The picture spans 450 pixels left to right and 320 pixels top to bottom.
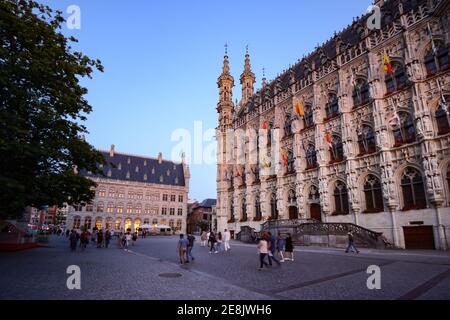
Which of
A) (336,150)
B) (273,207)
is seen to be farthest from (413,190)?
(273,207)

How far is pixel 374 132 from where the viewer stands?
23344mm

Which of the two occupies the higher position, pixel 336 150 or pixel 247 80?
pixel 247 80

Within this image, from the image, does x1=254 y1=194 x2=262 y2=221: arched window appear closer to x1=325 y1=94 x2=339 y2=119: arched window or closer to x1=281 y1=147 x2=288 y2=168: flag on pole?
x1=281 y1=147 x2=288 y2=168: flag on pole

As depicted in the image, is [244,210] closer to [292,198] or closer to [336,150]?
[292,198]

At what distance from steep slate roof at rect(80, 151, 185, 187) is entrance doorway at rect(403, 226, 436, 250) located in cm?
6379

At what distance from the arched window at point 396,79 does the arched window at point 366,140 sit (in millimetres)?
3759

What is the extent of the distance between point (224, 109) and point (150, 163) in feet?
127

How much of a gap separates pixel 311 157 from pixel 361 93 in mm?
8381

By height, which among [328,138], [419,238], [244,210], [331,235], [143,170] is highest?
[143,170]

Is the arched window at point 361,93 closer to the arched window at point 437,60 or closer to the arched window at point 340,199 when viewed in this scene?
the arched window at point 437,60

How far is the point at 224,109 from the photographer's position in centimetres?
4803

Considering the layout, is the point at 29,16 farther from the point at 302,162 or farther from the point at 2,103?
the point at 302,162
